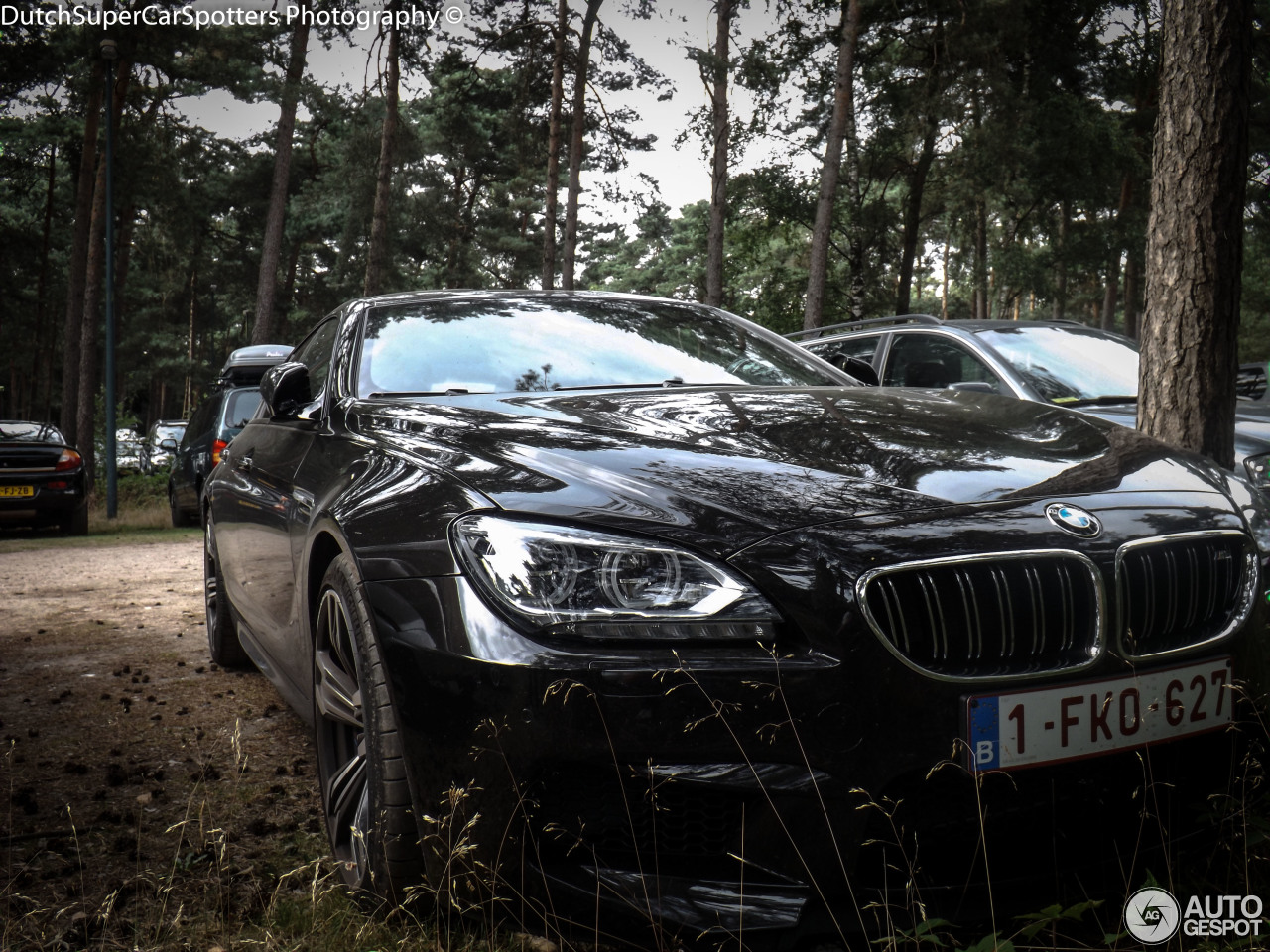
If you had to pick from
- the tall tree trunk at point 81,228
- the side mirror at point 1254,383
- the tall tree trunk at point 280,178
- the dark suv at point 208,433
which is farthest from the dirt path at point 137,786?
the tall tree trunk at point 81,228

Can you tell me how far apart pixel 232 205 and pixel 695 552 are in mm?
38064

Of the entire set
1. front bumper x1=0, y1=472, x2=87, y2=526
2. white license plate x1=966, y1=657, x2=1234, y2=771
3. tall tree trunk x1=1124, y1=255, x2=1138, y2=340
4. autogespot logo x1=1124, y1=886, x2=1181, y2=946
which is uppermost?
tall tree trunk x1=1124, y1=255, x2=1138, y2=340

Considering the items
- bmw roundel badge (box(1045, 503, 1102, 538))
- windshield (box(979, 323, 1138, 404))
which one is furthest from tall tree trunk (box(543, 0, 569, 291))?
bmw roundel badge (box(1045, 503, 1102, 538))

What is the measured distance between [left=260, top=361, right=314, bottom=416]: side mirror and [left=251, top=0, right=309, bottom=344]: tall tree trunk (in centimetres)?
1871

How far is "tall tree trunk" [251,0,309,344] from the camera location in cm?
2175

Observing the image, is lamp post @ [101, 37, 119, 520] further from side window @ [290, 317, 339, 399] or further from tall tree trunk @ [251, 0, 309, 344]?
side window @ [290, 317, 339, 399]

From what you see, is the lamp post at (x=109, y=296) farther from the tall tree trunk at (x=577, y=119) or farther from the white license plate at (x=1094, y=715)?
the white license plate at (x=1094, y=715)

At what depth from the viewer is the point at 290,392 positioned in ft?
11.4

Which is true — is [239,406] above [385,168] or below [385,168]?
below

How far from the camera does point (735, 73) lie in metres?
24.1

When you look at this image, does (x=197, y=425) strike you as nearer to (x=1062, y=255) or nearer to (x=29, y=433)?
(x=29, y=433)

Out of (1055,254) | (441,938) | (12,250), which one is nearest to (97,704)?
(441,938)

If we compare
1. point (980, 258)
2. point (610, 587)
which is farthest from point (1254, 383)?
point (980, 258)

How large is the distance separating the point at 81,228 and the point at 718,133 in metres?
13.7
